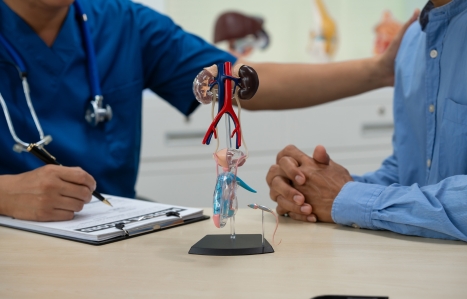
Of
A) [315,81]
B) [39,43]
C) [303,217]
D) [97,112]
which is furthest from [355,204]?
[39,43]

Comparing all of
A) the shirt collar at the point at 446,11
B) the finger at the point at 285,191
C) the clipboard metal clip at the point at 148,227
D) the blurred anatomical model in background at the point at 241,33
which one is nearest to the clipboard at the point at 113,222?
the clipboard metal clip at the point at 148,227

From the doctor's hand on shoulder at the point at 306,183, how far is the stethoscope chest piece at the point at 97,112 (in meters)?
0.44

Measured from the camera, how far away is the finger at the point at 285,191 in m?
1.08

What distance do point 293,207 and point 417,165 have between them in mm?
333

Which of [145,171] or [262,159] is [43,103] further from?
[262,159]

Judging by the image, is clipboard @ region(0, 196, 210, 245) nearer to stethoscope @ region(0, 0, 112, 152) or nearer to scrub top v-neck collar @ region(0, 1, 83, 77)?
stethoscope @ region(0, 0, 112, 152)

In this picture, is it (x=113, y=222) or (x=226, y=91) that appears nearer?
(x=226, y=91)

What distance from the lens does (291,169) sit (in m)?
1.12

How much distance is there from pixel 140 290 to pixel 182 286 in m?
0.05

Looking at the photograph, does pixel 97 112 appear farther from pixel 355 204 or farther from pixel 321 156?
pixel 355 204

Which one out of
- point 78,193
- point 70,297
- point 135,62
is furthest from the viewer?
point 135,62

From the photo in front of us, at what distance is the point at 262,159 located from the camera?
2473 millimetres

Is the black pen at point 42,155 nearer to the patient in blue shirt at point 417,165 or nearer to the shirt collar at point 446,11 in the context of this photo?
the patient in blue shirt at point 417,165

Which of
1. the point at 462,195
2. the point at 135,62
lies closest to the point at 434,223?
the point at 462,195
